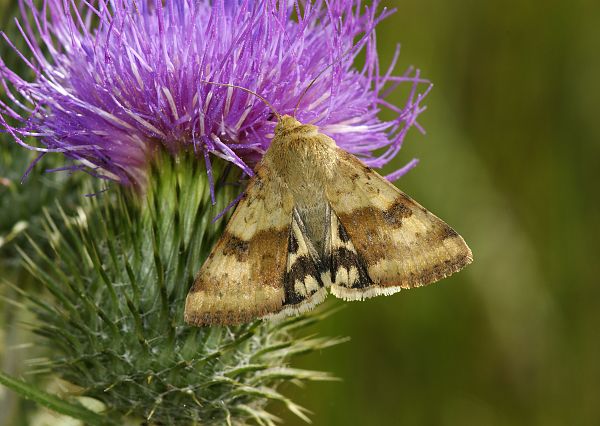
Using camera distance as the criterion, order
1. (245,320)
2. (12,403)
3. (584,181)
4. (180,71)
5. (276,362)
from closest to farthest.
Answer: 1. (245,320)
2. (180,71)
3. (276,362)
4. (12,403)
5. (584,181)

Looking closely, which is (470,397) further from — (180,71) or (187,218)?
(180,71)

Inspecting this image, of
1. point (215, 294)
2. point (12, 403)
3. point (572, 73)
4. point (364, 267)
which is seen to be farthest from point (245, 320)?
point (572, 73)

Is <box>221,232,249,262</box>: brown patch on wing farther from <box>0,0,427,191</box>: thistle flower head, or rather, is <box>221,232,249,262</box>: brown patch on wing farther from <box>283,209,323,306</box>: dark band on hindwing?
<box>0,0,427,191</box>: thistle flower head

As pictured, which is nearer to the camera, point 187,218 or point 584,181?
point 187,218

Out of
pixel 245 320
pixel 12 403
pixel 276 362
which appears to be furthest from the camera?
pixel 12 403

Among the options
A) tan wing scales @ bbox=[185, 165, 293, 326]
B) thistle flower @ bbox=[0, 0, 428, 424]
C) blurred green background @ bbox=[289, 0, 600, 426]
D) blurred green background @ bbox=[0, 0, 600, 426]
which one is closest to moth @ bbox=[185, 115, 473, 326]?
tan wing scales @ bbox=[185, 165, 293, 326]

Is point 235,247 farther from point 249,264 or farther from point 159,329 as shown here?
point 159,329
